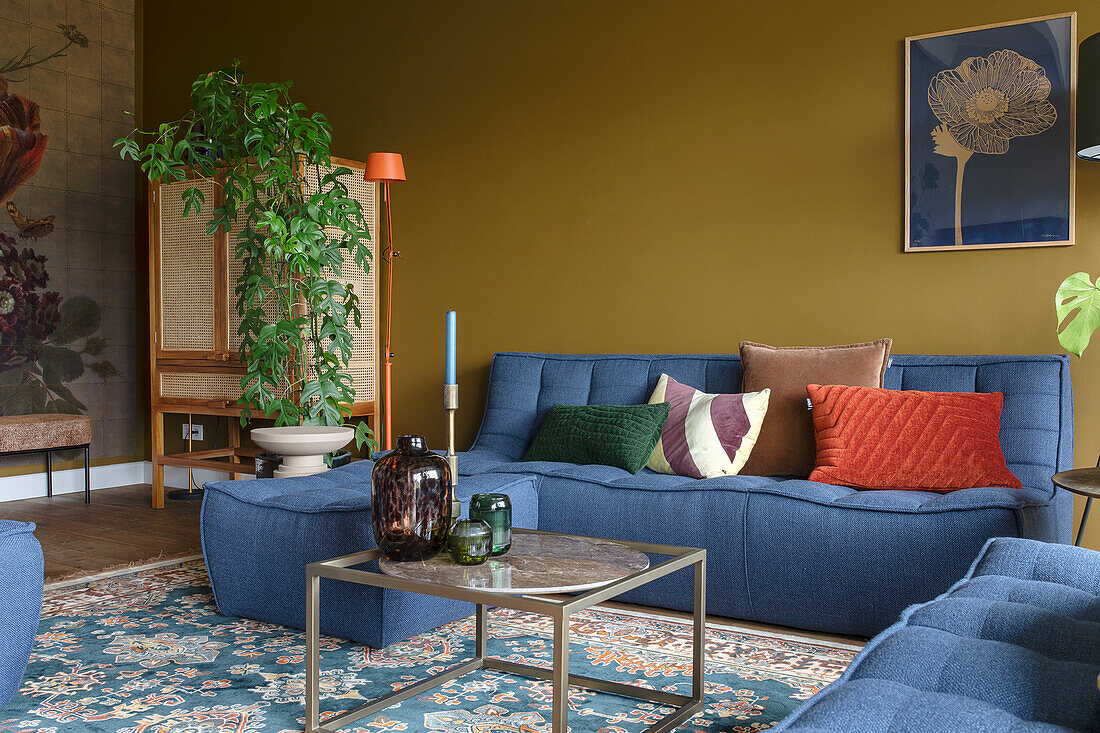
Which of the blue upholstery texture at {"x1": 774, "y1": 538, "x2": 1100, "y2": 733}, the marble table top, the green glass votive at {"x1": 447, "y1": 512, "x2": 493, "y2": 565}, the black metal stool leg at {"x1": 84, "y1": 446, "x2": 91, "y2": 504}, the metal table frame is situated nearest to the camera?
the blue upholstery texture at {"x1": 774, "y1": 538, "x2": 1100, "y2": 733}

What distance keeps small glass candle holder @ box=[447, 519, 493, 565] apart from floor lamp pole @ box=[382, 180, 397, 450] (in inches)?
100

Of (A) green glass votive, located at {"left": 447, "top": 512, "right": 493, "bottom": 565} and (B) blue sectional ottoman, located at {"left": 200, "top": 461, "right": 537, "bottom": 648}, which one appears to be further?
(B) blue sectional ottoman, located at {"left": 200, "top": 461, "right": 537, "bottom": 648}

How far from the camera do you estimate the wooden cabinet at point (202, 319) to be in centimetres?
466

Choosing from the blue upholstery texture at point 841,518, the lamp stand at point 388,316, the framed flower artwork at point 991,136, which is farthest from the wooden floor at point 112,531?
the framed flower artwork at point 991,136

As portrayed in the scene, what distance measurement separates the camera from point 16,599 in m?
2.10

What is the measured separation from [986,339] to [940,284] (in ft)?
0.84

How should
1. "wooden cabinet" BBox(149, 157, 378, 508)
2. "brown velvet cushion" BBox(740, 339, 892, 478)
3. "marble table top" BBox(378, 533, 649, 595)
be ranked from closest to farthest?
1. "marble table top" BBox(378, 533, 649, 595)
2. "brown velvet cushion" BBox(740, 339, 892, 478)
3. "wooden cabinet" BBox(149, 157, 378, 508)

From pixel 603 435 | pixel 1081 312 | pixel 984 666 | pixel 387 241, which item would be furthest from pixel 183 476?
pixel 984 666

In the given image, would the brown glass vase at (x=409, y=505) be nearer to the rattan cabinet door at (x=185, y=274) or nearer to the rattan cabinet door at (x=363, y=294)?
the rattan cabinet door at (x=363, y=294)

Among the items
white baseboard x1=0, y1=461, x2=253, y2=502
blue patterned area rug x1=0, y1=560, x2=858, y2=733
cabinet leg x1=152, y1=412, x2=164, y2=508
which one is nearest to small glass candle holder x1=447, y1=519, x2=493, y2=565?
blue patterned area rug x1=0, y1=560, x2=858, y2=733

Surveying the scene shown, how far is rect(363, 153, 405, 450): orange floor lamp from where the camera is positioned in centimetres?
422

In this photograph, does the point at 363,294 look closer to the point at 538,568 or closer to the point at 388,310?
the point at 388,310

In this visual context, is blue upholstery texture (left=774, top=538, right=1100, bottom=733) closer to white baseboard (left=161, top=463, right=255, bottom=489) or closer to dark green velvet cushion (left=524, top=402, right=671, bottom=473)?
dark green velvet cushion (left=524, top=402, right=671, bottom=473)

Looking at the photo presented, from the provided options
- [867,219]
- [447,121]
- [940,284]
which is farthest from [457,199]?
[940,284]
